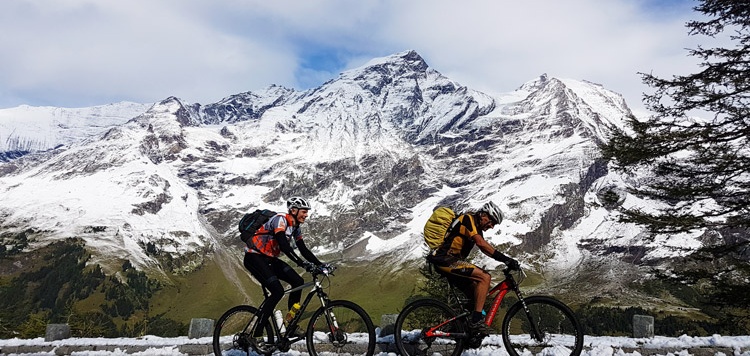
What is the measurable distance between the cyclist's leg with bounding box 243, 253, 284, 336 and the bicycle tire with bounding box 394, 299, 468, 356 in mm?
2899

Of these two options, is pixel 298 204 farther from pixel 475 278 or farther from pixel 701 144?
pixel 701 144

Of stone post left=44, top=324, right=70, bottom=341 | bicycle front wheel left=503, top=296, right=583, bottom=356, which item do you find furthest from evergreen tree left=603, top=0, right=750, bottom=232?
stone post left=44, top=324, right=70, bottom=341

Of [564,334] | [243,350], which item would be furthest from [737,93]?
[243,350]

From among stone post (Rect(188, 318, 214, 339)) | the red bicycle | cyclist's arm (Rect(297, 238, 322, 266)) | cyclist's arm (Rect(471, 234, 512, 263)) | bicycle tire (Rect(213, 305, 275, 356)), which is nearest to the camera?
cyclist's arm (Rect(471, 234, 512, 263))

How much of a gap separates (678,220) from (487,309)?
1270cm

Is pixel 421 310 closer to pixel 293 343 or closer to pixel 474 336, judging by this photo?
pixel 474 336

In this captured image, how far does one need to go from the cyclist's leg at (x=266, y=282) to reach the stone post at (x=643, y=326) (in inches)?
359

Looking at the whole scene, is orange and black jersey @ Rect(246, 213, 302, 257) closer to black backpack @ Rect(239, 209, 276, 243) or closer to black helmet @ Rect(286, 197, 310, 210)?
black backpack @ Rect(239, 209, 276, 243)

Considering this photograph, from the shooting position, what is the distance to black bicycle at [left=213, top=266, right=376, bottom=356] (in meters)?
11.4

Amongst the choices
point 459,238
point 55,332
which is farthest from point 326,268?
point 55,332

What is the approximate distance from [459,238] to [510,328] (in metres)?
2.23

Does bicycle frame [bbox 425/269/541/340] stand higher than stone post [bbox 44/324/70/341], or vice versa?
bicycle frame [bbox 425/269/541/340]

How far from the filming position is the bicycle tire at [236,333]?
12182 mm

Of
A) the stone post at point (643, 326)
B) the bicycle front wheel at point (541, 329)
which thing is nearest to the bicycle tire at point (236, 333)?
the bicycle front wheel at point (541, 329)
